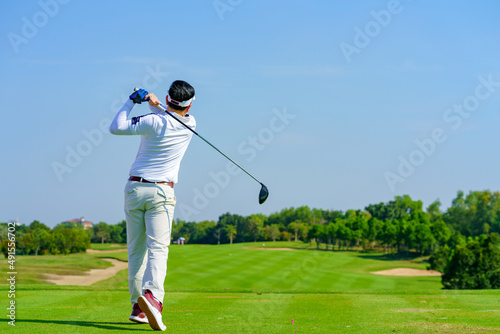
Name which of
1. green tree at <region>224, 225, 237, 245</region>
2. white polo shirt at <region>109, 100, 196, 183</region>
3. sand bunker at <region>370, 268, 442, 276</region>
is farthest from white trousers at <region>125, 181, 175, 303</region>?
green tree at <region>224, 225, 237, 245</region>

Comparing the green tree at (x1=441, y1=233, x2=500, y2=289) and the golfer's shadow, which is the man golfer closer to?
the golfer's shadow

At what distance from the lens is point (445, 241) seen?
87500 millimetres

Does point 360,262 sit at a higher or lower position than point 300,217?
lower

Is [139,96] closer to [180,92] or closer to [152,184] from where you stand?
[180,92]

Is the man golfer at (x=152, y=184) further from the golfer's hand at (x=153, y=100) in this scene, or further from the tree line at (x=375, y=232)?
the tree line at (x=375, y=232)

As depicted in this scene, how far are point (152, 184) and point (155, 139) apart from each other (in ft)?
1.57

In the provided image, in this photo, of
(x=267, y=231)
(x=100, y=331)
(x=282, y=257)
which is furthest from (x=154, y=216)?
(x=267, y=231)

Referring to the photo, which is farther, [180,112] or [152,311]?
[180,112]

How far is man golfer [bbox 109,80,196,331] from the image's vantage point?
17.6 feet

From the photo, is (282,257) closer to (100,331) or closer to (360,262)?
(360,262)

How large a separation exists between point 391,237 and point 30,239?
208ft

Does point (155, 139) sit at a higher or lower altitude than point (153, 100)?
lower

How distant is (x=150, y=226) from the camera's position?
550 centimetres

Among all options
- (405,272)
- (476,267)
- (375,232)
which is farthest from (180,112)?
(375,232)
